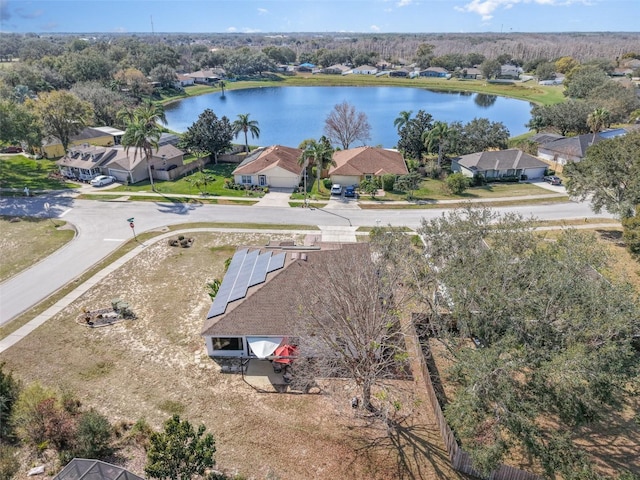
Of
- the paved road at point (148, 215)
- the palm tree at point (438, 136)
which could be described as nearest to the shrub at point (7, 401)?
the paved road at point (148, 215)

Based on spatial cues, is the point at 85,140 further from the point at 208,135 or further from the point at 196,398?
the point at 196,398

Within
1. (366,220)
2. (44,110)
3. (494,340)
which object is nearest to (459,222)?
(494,340)

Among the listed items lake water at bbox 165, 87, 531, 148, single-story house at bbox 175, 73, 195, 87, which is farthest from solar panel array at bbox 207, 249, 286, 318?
single-story house at bbox 175, 73, 195, 87

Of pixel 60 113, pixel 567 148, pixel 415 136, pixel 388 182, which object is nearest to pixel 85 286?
pixel 388 182

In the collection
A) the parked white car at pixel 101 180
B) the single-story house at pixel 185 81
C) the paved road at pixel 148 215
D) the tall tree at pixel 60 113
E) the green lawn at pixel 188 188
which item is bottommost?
the paved road at pixel 148 215

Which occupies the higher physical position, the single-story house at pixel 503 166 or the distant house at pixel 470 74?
the distant house at pixel 470 74

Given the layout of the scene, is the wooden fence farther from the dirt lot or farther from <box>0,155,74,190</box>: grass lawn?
<box>0,155,74,190</box>: grass lawn

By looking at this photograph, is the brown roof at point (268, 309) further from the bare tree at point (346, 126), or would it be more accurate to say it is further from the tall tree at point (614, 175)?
the bare tree at point (346, 126)
